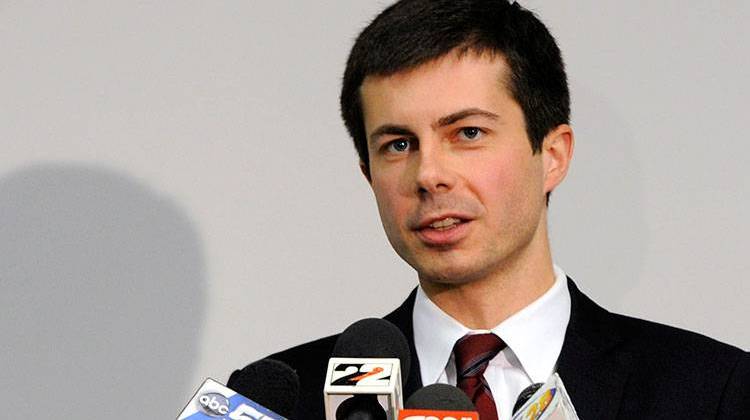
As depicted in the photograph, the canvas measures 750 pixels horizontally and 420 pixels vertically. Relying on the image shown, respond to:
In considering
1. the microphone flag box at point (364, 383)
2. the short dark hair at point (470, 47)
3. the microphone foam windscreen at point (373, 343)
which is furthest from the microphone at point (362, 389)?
the short dark hair at point (470, 47)

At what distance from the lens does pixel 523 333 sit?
255 cm

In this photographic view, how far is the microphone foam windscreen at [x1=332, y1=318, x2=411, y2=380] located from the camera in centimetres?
197

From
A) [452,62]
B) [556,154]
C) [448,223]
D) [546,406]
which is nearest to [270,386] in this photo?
[546,406]

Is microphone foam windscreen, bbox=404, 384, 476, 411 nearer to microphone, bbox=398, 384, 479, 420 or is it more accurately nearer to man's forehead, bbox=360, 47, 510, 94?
microphone, bbox=398, 384, 479, 420

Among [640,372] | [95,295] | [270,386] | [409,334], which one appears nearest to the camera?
[270,386]

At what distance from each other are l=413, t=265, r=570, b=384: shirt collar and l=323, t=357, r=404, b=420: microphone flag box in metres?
0.78

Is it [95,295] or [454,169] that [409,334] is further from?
[95,295]

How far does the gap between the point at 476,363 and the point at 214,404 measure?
888 mm

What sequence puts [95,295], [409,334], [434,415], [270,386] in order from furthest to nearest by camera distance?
1. [95,295]
2. [409,334]
3. [270,386]
4. [434,415]

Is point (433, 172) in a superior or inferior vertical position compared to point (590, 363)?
superior

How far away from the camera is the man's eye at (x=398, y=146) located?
2541mm

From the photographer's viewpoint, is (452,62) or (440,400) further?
(452,62)

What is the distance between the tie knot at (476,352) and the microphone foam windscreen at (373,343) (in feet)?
1.62

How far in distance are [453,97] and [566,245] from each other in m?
0.98
